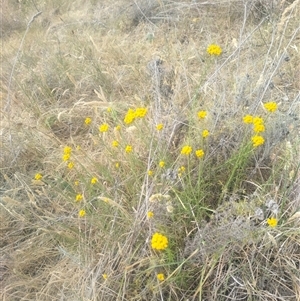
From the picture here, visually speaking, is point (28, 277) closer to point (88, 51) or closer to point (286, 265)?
point (286, 265)

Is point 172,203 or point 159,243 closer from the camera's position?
point 159,243

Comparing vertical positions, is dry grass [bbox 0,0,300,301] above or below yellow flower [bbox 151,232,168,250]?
below

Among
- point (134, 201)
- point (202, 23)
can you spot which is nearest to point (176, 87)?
point (134, 201)

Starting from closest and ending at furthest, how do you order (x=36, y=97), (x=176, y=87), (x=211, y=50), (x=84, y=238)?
1. (x=211, y=50)
2. (x=84, y=238)
3. (x=176, y=87)
4. (x=36, y=97)

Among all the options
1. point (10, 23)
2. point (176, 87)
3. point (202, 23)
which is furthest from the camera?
→ point (10, 23)

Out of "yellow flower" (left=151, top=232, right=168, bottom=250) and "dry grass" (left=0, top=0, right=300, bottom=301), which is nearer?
"yellow flower" (left=151, top=232, right=168, bottom=250)

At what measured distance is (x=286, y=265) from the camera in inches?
51.6

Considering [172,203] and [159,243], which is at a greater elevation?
[159,243]

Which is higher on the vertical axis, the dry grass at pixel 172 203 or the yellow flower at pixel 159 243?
the yellow flower at pixel 159 243

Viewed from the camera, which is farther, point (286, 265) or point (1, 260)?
point (1, 260)

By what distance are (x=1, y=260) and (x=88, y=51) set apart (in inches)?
72.1

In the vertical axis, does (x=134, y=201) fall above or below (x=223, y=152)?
below

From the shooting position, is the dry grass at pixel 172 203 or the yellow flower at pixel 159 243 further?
the dry grass at pixel 172 203

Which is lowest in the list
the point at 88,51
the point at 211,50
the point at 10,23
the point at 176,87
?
the point at 10,23
